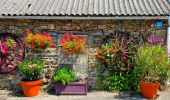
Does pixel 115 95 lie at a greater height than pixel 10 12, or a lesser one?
lesser

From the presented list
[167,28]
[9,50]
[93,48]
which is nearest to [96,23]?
[93,48]

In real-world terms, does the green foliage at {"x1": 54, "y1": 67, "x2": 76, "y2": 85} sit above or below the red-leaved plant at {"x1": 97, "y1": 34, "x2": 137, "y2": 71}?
below

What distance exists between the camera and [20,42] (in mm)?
10180

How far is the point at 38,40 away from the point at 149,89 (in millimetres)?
3841

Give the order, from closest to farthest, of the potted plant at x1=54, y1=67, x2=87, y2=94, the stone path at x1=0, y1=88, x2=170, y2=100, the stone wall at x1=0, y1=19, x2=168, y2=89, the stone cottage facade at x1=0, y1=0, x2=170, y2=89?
the stone path at x1=0, y1=88, x2=170, y2=100, the potted plant at x1=54, y1=67, x2=87, y2=94, the stone cottage facade at x1=0, y1=0, x2=170, y2=89, the stone wall at x1=0, y1=19, x2=168, y2=89

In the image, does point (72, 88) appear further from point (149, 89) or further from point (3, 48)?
point (3, 48)

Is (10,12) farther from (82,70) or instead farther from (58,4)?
(82,70)

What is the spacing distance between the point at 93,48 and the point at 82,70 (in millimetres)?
851

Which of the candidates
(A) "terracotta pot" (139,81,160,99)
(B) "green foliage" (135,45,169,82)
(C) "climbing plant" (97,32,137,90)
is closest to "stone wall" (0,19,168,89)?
(C) "climbing plant" (97,32,137,90)

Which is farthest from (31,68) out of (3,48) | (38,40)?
(3,48)

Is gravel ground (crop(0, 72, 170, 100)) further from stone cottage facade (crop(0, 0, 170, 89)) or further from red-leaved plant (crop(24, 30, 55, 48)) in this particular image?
red-leaved plant (crop(24, 30, 55, 48))

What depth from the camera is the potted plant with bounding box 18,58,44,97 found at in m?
9.52

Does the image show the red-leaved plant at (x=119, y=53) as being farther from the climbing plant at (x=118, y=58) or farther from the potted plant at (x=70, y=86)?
the potted plant at (x=70, y=86)

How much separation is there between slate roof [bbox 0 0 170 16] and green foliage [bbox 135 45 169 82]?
4.05 feet
